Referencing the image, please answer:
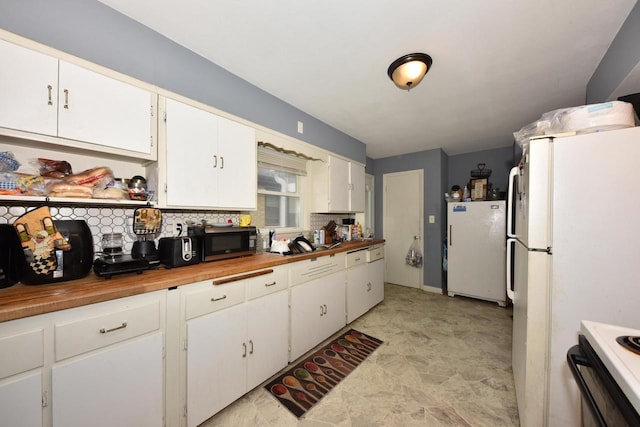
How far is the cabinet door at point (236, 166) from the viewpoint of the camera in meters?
1.85

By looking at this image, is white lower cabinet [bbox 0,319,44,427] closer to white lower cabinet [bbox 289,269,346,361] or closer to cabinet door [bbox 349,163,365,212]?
white lower cabinet [bbox 289,269,346,361]

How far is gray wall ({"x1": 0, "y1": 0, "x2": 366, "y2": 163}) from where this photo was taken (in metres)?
1.20

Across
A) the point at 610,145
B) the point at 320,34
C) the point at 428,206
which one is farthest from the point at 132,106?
the point at 428,206

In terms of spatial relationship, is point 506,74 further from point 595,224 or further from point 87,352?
point 87,352

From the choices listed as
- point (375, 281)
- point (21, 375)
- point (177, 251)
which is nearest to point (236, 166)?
point (177, 251)

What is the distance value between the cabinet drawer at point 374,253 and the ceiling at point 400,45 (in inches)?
69.5

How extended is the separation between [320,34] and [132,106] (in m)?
1.30

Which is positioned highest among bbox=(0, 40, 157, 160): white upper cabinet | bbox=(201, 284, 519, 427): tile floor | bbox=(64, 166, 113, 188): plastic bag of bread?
bbox=(0, 40, 157, 160): white upper cabinet

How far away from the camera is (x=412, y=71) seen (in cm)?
179

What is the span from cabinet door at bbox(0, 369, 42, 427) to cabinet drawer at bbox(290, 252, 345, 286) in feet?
4.58

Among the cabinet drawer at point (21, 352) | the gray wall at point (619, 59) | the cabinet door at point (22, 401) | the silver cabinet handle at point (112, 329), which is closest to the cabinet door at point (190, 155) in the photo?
the silver cabinet handle at point (112, 329)

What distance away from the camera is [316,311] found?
2244mm

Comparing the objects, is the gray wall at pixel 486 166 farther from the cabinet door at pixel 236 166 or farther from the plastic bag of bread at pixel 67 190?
the plastic bag of bread at pixel 67 190

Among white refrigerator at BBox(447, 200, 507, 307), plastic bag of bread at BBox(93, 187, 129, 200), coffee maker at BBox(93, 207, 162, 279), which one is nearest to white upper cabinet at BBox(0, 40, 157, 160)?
plastic bag of bread at BBox(93, 187, 129, 200)
